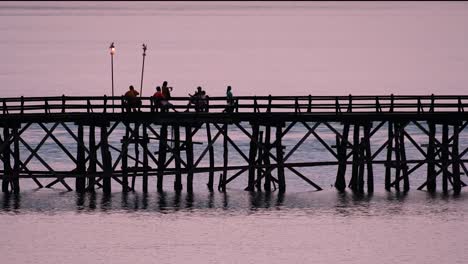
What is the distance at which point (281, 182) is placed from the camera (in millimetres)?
49719

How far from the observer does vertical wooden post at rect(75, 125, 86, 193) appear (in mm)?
48000

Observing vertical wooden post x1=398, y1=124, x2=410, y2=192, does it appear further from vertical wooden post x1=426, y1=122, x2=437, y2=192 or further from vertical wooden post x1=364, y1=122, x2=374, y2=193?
vertical wooden post x1=364, y1=122, x2=374, y2=193

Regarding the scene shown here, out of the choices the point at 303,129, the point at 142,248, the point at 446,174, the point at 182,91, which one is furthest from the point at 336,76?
the point at 142,248

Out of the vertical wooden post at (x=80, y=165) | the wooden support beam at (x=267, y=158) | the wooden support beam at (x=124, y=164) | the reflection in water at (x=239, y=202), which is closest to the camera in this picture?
the reflection in water at (x=239, y=202)

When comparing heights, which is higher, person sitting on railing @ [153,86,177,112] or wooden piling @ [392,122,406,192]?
person sitting on railing @ [153,86,177,112]

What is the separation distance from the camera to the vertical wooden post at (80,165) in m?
48.0

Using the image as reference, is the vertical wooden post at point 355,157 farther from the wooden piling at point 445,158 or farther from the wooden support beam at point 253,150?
the wooden support beam at point 253,150

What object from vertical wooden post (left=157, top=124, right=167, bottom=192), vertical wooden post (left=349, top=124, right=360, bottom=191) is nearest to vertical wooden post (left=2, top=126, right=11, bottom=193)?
vertical wooden post (left=157, top=124, right=167, bottom=192)

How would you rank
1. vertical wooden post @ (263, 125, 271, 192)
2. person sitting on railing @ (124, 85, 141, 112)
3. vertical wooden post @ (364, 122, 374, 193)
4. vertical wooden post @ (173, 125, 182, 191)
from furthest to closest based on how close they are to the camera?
vertical wooden post @ (263, 125, 271, 192) → vertical wooden post @ (364, 122, 374, 193) → vertical wooden post @ (173, 125, 182, 191) → person sitting on railing @ (124, 85, 141, 112)

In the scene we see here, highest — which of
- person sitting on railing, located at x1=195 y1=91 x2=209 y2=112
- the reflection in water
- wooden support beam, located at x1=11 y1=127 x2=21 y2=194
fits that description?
person sitting on railing, located at x1=195 y1=91 x2=209 y2=112

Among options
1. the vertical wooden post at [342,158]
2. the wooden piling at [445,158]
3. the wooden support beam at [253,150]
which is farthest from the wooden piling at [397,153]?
the wooden support beam at [253,150]

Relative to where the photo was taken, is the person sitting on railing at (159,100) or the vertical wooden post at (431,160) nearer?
the person sitting on railing at (159,100)

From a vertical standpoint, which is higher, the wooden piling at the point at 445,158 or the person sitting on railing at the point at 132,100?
the person sitting on railing at the point at 132,100

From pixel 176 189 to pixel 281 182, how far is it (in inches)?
155
